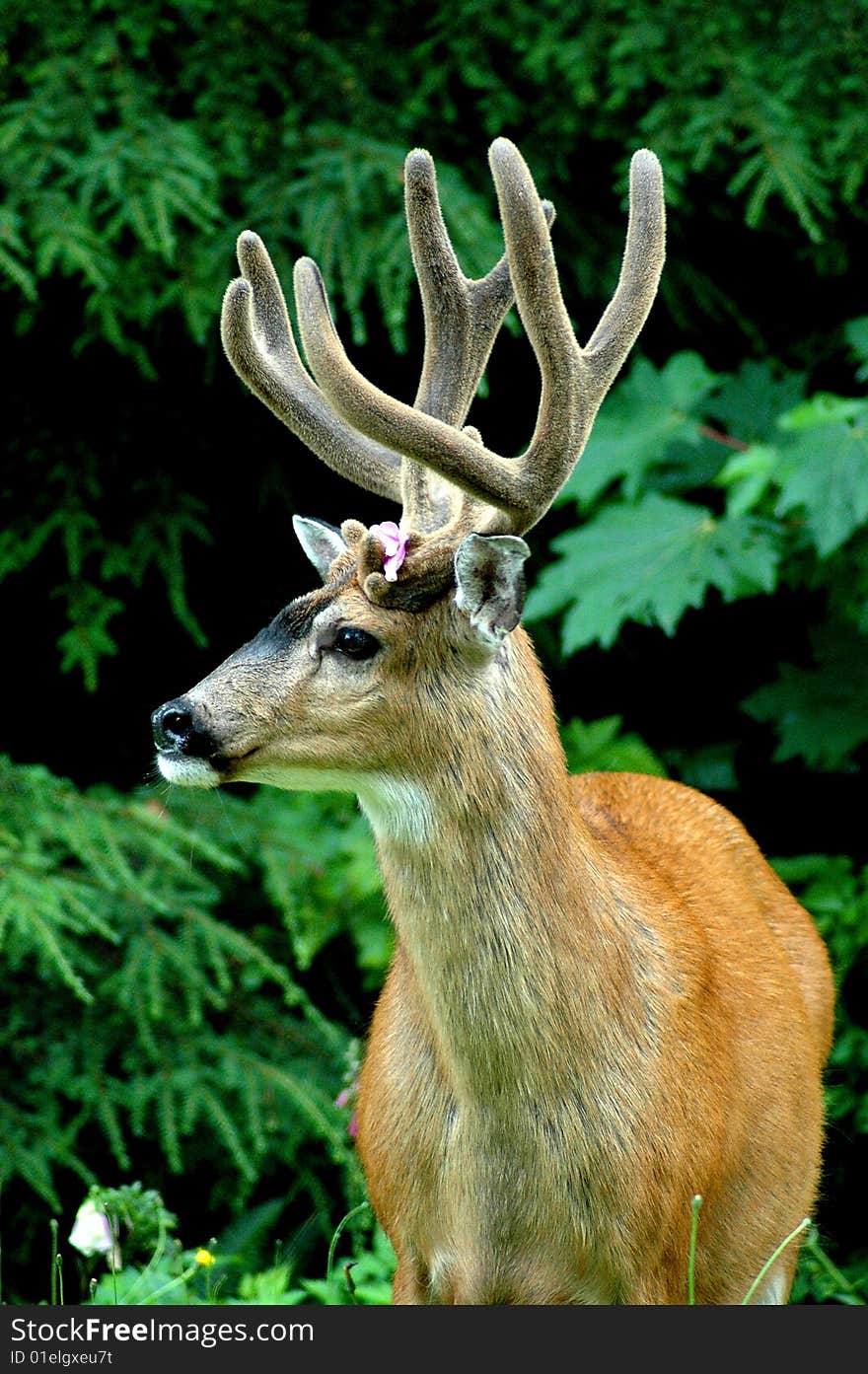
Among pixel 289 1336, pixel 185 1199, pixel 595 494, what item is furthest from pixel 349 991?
pixel 289 1336

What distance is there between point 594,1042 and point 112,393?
308 cm

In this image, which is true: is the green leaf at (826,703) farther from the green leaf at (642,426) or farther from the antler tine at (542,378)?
the antler tine at (542,378)

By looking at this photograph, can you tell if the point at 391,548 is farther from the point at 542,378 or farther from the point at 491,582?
the point at 542,378

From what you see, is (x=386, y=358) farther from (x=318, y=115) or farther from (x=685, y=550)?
(x=685, y=550)

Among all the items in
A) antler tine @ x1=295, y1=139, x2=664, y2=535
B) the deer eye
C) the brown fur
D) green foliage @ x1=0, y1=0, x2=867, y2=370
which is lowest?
the brown fur

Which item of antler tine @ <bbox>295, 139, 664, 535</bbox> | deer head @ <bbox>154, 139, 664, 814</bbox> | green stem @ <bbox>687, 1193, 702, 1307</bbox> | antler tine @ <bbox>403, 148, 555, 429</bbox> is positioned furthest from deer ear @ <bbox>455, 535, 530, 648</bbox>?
green stem @ <bbox>687, 1193, 702, 1307</bbox>

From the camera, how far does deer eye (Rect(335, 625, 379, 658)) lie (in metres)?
2.66

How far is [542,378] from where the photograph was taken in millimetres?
2602

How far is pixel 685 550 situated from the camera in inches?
177

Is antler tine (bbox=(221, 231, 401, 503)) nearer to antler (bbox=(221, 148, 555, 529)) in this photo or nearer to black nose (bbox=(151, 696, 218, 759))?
antler (bbox=(221, 148, 555, 529))

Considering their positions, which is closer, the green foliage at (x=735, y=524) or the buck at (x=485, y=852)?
the buck at (x=485, y=852)

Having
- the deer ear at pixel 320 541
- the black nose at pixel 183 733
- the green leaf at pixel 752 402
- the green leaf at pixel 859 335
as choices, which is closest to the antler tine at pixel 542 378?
the deer ear at pixel 320 541

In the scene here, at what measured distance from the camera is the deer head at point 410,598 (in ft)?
8.52

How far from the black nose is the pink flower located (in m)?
0.36
